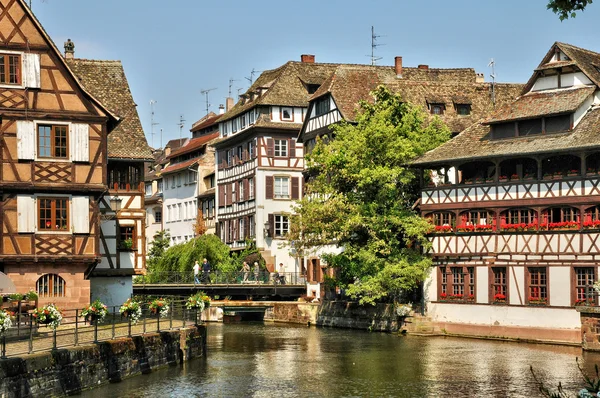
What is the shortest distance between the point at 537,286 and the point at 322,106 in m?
22.6

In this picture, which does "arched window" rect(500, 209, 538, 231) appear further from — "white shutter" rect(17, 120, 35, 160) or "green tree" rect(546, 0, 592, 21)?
"green tree" rect(546, 0, 592, 21)

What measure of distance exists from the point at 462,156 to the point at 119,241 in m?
14.4

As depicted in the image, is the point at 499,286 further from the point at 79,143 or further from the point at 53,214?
the point at 53,214

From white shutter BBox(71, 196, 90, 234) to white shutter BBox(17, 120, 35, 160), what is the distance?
2.12 metres

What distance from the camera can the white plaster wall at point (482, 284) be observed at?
47.2 m

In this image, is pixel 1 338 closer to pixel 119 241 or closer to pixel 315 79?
pixel 119 241

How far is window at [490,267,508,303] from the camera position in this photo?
46.5 metres

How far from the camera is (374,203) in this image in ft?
167

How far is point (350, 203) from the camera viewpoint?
51.4m

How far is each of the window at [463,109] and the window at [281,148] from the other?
17001 millimetres

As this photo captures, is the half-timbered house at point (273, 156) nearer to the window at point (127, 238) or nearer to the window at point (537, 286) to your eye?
the window at point (127, 238)

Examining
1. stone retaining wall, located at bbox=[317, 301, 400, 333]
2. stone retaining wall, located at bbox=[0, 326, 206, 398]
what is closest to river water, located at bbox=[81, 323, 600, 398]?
stone retaining wall, located at bbox=[0, 326, 206, 398]

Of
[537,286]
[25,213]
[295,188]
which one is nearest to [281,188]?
[295,188]

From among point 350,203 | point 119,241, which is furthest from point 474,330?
point 119,241
